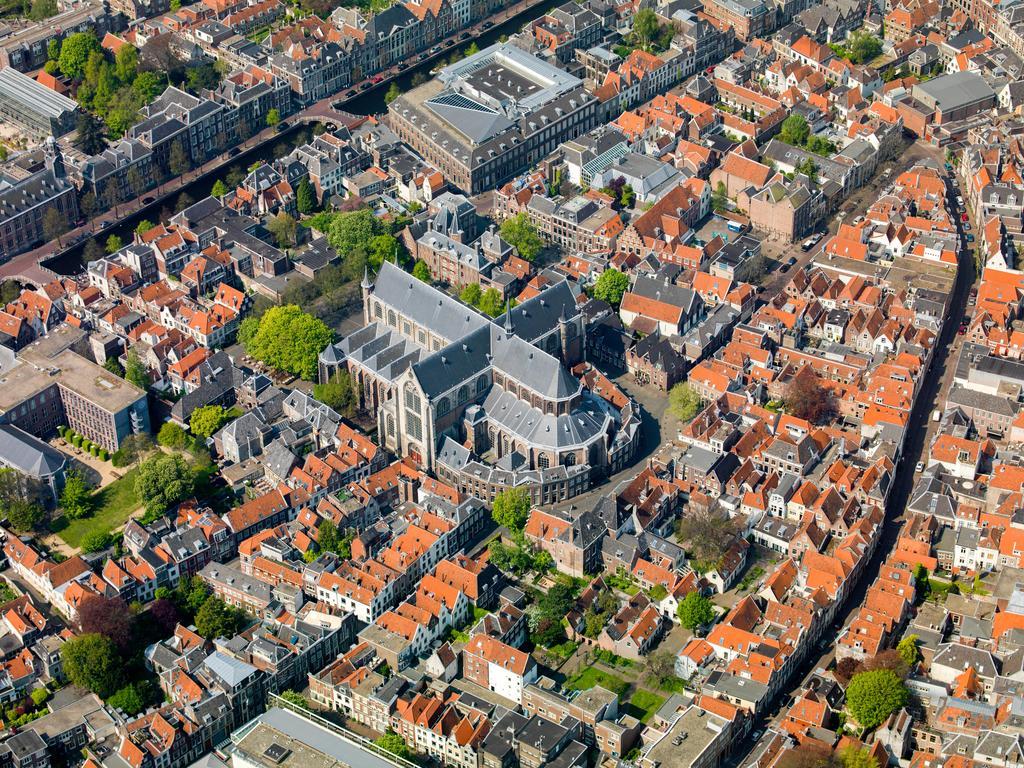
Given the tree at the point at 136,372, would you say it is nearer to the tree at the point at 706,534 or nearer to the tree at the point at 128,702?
the tree at the point at 128,702

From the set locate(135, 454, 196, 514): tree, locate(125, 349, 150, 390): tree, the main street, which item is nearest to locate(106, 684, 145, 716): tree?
locate(135, 454, 196, 514): tree

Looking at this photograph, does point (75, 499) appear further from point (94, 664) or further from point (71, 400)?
point (94, 664)

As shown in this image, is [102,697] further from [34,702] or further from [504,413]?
[504,413]

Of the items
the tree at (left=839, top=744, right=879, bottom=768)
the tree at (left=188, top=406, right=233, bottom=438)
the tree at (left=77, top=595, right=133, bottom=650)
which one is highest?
the tree at (left=839, top=744, right=879, bottom=768)

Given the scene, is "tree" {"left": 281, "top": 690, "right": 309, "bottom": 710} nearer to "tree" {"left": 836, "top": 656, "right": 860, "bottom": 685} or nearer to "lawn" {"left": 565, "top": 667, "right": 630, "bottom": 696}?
"lawn" {"left": 565, "top": 667, "right": 630, "bottom": 696}

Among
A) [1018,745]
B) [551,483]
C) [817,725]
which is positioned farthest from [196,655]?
[1018,745]

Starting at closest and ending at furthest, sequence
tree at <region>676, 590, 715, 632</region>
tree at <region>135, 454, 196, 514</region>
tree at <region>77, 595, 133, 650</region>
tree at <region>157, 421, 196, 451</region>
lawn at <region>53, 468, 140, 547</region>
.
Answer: tree at <region>77, 595, 133, 650</region> < tree at <region>676, 590, 715, 632</region> < tree at <region>135, 454, 196, 514</region> < lawn at <region>53, 468, 140, 547</region> < tree at <region>157, 421, 196, 451</region>

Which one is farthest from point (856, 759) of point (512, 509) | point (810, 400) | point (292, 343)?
point (292, 343)
